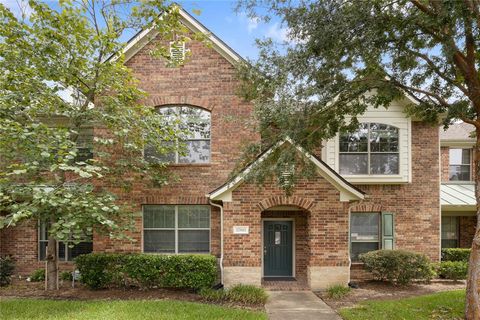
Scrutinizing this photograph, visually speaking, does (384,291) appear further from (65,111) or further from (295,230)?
(65,111)

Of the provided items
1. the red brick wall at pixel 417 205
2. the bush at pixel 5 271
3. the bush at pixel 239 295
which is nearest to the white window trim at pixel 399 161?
the red brick wall at pixel 417 205

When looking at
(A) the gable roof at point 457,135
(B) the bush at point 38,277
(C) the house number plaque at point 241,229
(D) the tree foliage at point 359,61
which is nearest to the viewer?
(D) the tree foliage at point 359,61

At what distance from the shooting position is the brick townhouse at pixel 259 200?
10.0 meters

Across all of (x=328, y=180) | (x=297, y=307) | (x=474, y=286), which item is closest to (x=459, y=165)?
(x=328, y=180)

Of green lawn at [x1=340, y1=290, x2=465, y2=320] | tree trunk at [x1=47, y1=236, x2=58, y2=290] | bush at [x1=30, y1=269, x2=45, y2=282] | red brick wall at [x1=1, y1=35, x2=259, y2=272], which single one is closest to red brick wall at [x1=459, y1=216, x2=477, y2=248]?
green lawn at [x1=340, y1=290, x2=465, y2=320]

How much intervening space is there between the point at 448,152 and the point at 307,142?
968cm

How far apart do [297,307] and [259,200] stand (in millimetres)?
3214

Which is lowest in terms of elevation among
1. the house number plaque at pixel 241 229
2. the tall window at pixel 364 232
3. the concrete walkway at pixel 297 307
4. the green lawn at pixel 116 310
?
the concrete walkway at pixel 297 307

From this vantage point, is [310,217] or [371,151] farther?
[371,151]

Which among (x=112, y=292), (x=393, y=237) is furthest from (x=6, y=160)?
(x=393, y=237)

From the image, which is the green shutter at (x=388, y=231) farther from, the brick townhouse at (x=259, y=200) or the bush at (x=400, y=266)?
the bush at (x=400, y=266)

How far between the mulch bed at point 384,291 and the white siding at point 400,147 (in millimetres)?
3629

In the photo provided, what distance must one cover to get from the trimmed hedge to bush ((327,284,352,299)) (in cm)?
351

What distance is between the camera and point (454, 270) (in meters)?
11.6
